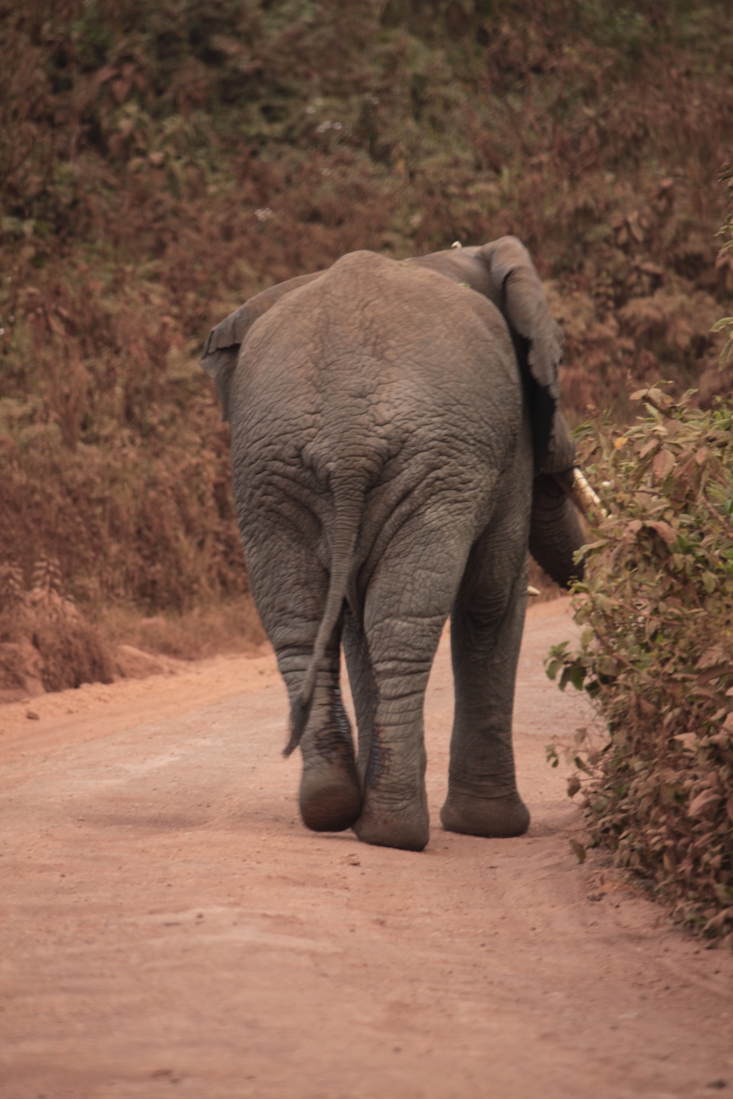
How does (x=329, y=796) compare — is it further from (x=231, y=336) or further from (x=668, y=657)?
(x=231, y=336)

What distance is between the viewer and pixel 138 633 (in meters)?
10.1

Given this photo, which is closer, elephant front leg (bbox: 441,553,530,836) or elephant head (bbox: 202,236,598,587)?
elephant head (bbox: 202,236,598,587)

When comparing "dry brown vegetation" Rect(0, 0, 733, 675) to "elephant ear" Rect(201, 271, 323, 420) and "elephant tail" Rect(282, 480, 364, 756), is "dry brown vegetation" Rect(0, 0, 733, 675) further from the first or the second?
"elephant tail" Rect(282, 480, 364, 756)

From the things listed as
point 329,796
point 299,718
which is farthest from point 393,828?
point 299,718

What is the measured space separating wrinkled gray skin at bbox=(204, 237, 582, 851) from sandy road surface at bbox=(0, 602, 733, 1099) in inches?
14.3

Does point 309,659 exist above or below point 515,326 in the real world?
below

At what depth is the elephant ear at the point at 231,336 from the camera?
5.22 metres

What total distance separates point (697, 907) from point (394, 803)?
123cm

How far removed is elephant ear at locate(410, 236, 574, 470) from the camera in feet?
16.9

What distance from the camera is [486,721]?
18.1ft

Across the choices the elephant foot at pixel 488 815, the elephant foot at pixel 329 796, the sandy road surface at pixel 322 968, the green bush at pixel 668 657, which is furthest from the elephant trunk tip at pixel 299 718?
the elephant foot at pixel 488 815

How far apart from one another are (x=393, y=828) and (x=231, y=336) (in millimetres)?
2068

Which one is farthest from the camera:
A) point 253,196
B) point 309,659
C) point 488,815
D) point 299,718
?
point 253,196

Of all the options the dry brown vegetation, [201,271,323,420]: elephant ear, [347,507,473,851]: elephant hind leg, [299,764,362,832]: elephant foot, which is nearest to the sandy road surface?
[299,764,362,832]: elephant foot
